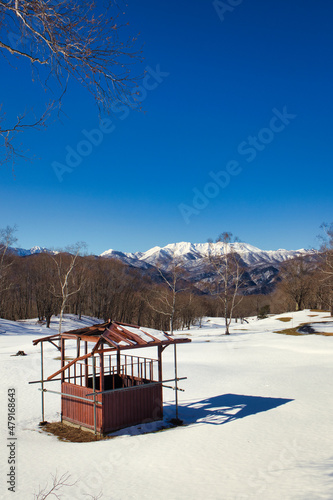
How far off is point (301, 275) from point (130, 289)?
2849 centimetres

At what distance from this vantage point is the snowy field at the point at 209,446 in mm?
7473

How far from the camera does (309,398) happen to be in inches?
602

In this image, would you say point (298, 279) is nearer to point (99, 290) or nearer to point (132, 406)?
point (99, 290)

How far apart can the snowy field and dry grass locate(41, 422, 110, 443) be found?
0.34 metres

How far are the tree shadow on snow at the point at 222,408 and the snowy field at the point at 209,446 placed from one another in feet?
0.12

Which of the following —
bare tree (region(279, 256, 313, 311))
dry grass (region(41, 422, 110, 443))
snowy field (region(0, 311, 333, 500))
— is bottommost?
dry grass (region(41, 422, 110, 443))

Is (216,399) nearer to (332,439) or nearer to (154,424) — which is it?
(154,424)

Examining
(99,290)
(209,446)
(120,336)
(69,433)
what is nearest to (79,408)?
(69,433)

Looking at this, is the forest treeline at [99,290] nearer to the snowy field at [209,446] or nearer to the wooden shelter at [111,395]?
the snowy field at [209,446]

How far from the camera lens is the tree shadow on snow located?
13117 mm

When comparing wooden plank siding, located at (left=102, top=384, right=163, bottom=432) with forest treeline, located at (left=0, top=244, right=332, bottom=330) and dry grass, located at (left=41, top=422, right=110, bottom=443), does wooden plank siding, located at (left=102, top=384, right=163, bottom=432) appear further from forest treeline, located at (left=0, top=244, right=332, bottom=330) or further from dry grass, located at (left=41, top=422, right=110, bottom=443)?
forest treeline, located at (left=0, top=244, right=332, bottom=330)

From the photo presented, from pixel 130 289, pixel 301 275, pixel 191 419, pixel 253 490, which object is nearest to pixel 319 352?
pixel 191 419

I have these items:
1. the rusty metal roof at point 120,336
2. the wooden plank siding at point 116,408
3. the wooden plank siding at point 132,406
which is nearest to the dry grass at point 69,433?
the wooden plank siding at point 116,408

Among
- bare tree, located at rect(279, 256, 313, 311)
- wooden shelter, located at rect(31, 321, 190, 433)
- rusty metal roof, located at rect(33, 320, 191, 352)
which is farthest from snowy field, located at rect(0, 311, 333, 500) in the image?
bare tree, located at rect(279, 256, 313, 311)
